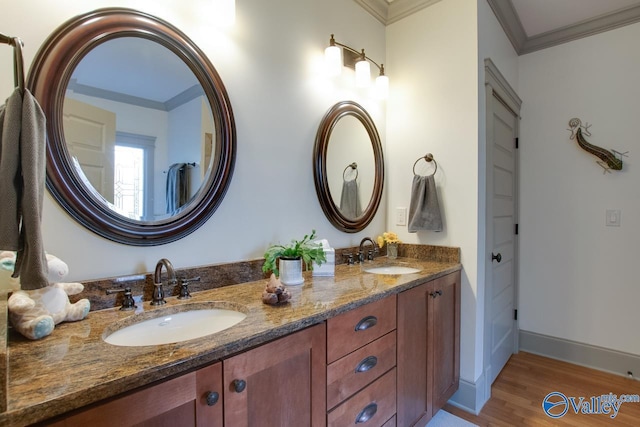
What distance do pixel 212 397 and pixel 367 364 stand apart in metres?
0.69

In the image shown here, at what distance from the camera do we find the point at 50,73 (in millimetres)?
987

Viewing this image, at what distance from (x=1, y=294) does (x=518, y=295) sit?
326 cm

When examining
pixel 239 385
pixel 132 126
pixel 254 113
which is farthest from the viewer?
pixel 254 113

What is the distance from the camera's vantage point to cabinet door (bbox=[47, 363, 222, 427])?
2.00 feet

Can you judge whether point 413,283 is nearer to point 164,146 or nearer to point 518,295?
point 164,146

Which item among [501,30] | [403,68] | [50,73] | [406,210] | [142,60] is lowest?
[406,210]

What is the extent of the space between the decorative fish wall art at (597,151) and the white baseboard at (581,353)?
4.46 feet

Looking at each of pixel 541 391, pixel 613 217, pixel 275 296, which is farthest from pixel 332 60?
pixel 541 391

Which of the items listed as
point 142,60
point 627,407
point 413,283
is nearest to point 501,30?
point 413,283

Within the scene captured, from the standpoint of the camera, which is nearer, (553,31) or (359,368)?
(359,368)

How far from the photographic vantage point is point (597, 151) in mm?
2373

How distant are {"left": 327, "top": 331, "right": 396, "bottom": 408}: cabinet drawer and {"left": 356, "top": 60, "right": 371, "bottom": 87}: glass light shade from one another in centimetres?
152

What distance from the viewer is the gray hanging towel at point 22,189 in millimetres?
646

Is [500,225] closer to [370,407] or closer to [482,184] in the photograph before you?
[482,184]
